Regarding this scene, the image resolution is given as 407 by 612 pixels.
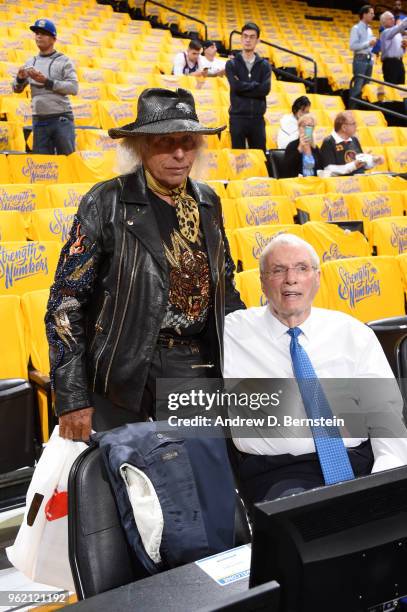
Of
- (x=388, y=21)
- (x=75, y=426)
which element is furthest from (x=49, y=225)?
(x=388, y=21)

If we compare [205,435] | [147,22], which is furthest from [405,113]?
[205,435]

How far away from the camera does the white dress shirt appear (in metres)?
1.90

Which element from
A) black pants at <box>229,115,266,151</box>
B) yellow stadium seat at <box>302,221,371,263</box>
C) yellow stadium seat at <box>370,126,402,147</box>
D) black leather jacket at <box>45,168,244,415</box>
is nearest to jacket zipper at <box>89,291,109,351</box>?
black leather jacket at <box>45,168,244,415</box>

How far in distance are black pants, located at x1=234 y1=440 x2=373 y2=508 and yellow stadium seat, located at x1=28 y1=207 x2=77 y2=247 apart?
241 centimetres

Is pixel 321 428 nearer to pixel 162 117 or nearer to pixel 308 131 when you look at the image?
pixel 162 117

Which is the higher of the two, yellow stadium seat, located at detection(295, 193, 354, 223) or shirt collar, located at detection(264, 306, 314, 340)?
yellow stadium seat, located at detection(295, 193, 354, 223)

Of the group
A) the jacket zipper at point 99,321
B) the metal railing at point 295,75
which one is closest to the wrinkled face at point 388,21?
the metal railing at point 295,75

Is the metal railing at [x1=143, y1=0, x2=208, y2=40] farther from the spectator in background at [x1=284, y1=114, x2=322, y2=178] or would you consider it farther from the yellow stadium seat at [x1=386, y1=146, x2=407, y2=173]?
the spectator in background at [x1=284, y1=114, x2=322, y2=178]

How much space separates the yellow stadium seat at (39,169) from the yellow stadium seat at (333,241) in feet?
6.68

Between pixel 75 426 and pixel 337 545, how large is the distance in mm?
1049

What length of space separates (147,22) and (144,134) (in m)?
10.0

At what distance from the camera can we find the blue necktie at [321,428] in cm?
181

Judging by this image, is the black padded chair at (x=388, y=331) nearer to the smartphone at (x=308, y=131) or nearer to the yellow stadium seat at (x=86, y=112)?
the smartphone at (x=308, y=131)

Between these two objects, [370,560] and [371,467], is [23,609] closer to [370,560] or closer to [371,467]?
[371,467]
